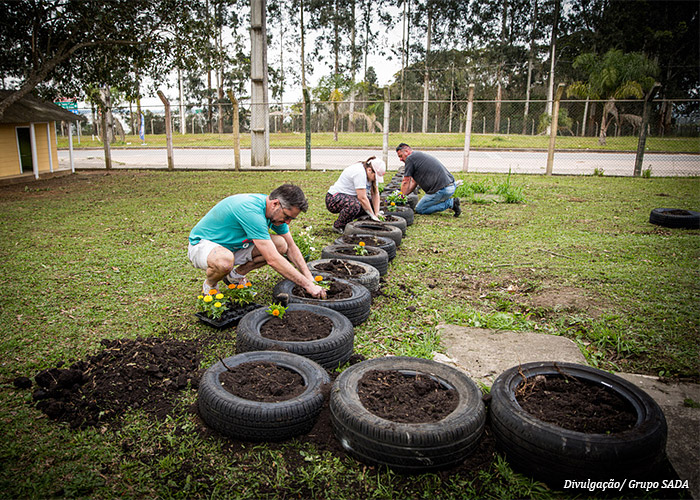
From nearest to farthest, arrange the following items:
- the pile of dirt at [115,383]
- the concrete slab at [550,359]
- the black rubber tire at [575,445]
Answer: the black rubber tire at [575,445] < the concrete slab at [550,359] < the pile of dirt at [115,383]

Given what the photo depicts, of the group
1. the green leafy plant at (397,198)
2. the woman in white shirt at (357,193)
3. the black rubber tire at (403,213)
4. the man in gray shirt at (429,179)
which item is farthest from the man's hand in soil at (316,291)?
the man in gray shirt at (429,179)

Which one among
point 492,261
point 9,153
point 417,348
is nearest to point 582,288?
point 492,261

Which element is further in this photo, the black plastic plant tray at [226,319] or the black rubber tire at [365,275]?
the black rubber tire at [365,275]

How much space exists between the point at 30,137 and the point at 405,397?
50.5 ft

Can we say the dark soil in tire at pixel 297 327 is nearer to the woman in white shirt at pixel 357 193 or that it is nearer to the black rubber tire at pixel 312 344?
the black rubber tire at pixel 312 344

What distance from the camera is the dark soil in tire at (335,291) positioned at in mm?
3967

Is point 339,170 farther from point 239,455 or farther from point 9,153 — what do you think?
point 239,455

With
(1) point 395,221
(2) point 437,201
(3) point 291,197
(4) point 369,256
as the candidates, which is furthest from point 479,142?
(3) point 291,197

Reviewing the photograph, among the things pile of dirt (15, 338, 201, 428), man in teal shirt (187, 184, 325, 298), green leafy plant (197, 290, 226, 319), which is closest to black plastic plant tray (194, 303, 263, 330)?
green leafy plant (197, 290, 226, 319)

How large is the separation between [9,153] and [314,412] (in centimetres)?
1480

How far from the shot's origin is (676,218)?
7.16 metres

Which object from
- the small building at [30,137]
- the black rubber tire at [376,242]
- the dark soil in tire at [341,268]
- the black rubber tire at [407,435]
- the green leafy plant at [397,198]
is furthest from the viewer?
the small building at [30,137]

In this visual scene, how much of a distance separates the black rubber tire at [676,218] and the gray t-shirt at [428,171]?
3546mm

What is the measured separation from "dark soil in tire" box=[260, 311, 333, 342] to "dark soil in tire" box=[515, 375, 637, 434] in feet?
4.82
